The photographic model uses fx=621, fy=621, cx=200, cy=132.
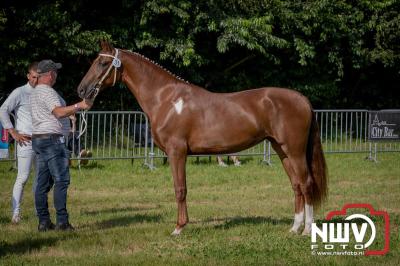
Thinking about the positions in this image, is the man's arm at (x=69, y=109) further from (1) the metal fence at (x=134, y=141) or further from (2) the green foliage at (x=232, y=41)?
(2) the green foliage at (x=232, y=41)

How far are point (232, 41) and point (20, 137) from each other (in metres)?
13.9

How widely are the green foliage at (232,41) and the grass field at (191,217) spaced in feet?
18.3

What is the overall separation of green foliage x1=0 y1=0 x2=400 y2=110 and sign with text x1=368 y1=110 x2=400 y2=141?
5.16m

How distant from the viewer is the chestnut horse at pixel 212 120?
8.06 metres

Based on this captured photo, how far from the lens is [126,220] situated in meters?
9.28

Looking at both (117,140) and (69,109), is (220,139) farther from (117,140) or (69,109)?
(117,140)

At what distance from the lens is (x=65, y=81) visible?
22.0m

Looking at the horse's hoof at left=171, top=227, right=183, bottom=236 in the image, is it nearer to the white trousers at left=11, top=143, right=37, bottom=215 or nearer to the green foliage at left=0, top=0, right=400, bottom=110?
the white trousers at left=11, top=143, right=37, bottom=215

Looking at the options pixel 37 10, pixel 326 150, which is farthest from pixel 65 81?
pixel 326 150

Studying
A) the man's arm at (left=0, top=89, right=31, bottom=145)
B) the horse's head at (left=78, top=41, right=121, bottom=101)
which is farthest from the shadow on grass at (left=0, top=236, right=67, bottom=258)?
the horse's head at (left=78, top=41, right=121, bottom=101)

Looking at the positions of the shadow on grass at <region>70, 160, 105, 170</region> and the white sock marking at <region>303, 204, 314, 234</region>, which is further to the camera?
the shadow on grass at <region>70, 160, 105, 170</region>

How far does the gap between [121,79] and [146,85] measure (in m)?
0.38

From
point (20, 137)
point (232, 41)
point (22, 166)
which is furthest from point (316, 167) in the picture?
point (232, 41)

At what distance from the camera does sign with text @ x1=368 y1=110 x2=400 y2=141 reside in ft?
59.6
